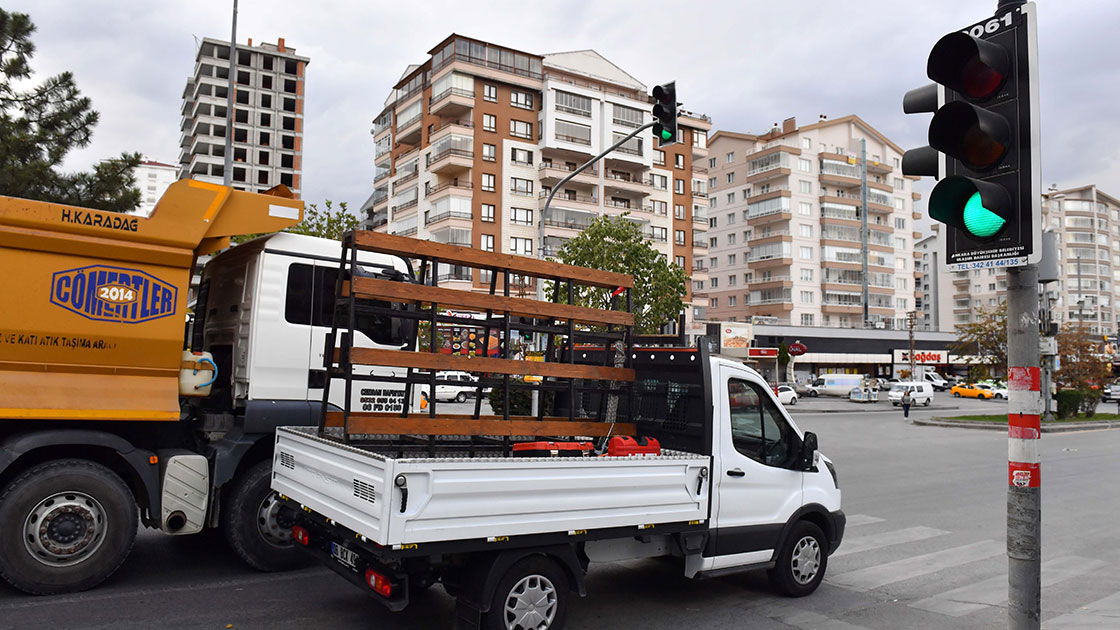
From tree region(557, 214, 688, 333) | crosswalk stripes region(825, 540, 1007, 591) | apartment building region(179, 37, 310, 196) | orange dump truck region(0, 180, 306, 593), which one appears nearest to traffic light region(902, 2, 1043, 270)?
crosswalk stripes region(825, 540, 1007, 591)

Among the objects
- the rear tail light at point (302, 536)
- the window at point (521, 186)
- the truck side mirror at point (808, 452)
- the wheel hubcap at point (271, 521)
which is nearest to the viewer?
the rear tail light at point (302, 536)

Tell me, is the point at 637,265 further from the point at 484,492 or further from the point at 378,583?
the point at 378,583

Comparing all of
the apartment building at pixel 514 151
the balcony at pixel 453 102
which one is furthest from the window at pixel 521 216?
the balcony at pixel 453 102

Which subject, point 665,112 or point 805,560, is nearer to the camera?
point 805,560

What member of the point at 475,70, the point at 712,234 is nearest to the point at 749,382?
the point at 475,70

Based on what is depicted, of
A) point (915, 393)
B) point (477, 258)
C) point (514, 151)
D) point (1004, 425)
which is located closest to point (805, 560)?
point (477, 258)

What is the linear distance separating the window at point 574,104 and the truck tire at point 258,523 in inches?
2032

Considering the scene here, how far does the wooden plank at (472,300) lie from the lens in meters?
5.01

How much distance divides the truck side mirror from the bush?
30.2 metres

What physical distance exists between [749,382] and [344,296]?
337 centimetres

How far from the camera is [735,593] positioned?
673cm

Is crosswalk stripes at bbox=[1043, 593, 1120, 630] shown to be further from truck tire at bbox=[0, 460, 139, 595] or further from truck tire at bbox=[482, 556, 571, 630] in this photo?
truck tire at bbox=[0, 460, 139, 595]

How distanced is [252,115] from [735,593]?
83.9 meters

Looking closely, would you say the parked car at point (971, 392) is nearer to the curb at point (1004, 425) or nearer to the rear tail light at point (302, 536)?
the curb at point (1004, 425)
